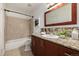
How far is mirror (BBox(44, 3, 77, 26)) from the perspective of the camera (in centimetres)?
166

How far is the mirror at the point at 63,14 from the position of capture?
5.45 ft

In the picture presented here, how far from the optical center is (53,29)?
2320mm

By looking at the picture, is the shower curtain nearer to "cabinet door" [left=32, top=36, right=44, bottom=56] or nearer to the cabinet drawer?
"cabinet door" [left=32, top=36, right=44, bottom=56]

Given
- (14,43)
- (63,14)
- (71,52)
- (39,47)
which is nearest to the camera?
(71,52)

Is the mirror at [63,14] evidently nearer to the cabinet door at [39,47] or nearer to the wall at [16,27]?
the cabinet door at [39,47]

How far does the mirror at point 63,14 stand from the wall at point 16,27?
0.67 metres

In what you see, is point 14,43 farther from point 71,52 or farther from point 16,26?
point 71,52

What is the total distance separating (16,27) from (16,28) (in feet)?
0.10

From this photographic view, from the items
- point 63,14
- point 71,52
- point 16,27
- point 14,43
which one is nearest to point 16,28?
point 16,27

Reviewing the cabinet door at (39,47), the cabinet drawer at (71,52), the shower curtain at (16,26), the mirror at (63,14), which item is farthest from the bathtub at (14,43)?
the cabinet drawer at (71,52)

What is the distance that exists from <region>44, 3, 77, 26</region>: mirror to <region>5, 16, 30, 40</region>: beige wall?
677 mm

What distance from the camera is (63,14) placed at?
76.2 inches

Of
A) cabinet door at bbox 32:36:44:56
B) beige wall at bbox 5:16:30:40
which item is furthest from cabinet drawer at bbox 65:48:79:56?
beige wall at bbox 5:16:30:40

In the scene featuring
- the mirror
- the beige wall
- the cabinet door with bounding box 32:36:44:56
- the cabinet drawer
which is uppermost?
the mirror
